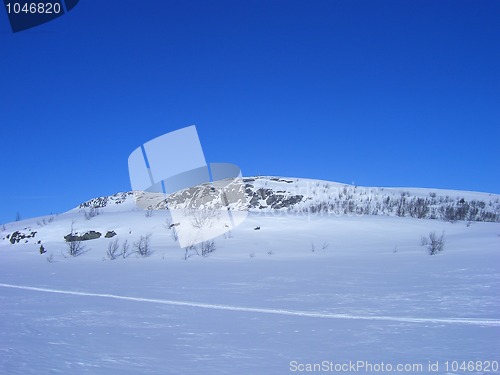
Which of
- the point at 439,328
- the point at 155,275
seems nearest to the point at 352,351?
the point at 439,328

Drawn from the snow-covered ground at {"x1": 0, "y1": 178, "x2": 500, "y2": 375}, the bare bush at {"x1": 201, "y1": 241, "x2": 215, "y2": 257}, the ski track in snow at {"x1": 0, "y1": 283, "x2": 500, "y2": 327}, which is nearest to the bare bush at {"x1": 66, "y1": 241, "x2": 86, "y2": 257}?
the snow-covered ground at {"x1": 0, "y1": 178, "x2": 500, "y2": 375}

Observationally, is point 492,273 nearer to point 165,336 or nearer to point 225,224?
point 165,336

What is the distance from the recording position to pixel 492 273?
7059 mm

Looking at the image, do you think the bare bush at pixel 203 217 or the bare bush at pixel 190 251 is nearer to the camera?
the bare bush at pixel 190 251

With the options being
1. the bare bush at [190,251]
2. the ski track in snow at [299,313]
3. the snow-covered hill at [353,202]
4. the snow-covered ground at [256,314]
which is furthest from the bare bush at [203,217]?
the ski track in snow at [299,313]

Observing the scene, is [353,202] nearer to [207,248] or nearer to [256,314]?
[207,248]

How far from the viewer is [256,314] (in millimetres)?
4391

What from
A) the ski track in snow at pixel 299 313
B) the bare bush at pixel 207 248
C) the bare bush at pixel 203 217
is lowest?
the ski track in snow at pixel 299 313

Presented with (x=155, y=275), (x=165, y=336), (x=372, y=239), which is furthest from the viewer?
(x=372, y=239)

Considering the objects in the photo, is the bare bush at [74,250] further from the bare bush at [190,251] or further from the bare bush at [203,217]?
the bare bush at [203,217]

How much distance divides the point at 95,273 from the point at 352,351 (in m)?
6.97

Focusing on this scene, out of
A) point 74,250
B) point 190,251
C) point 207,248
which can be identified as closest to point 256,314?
point 207,248

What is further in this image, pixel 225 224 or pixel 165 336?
pixel 225 224

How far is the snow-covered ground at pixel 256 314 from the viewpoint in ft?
9.04
